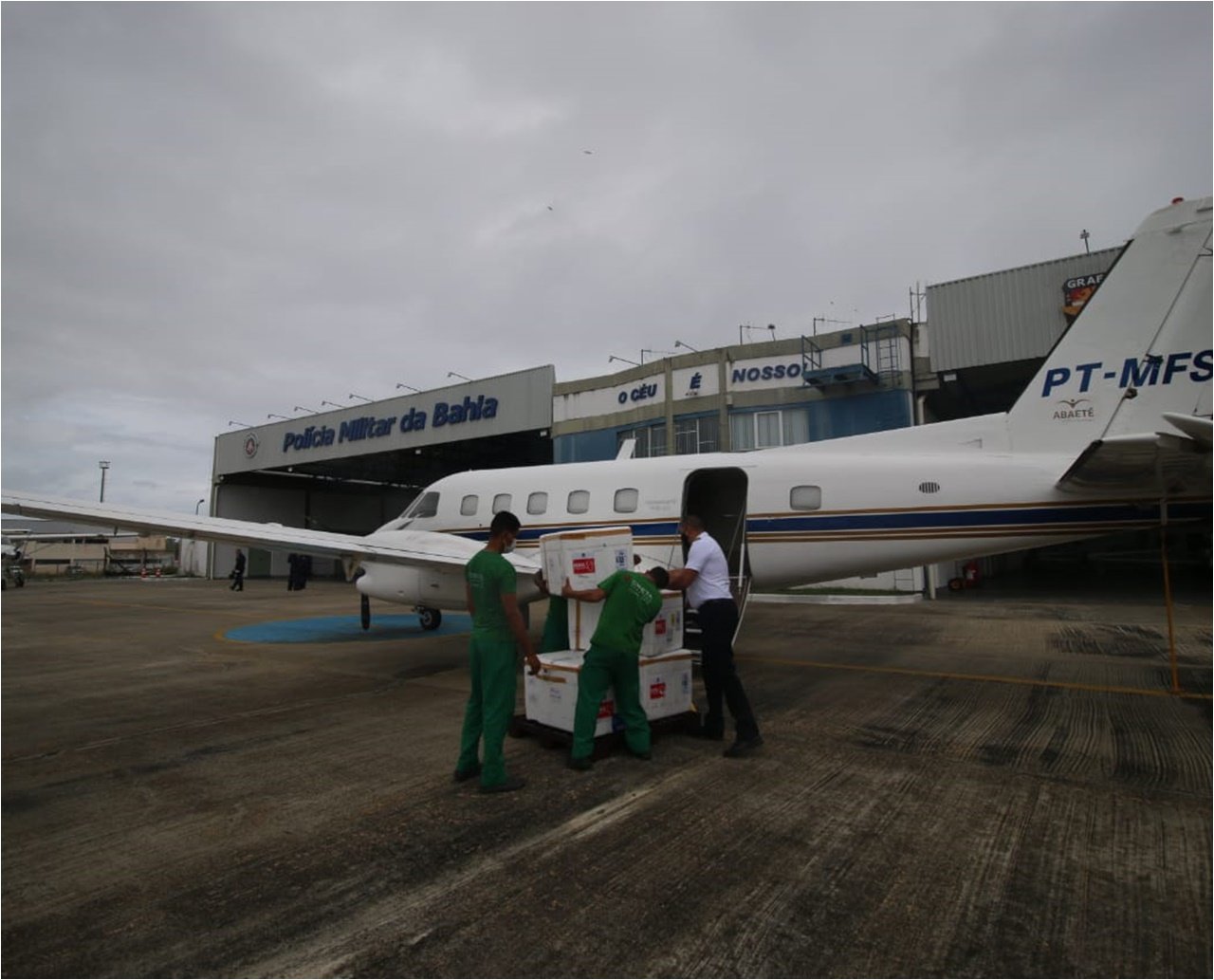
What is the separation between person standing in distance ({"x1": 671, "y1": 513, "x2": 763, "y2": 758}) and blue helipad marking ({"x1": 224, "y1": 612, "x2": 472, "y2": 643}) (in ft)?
24.0

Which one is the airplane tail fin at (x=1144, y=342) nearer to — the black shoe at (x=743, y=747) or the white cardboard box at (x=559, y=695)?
Result: the black shoe at (x=743, y=747)

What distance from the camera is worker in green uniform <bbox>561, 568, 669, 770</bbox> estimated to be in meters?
5.50

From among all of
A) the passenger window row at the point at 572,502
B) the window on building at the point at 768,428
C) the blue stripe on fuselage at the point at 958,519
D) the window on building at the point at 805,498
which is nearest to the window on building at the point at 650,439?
the window on building at the point at 768,428

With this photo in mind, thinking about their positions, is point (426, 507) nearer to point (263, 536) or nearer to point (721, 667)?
point (263, 536)

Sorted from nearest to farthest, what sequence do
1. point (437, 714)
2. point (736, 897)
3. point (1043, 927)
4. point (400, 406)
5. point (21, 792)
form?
point (1043, 927), point (736, 897), point (21, 792), point (437, 714), point (400, 406)

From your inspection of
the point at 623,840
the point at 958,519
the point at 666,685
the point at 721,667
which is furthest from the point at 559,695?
the point at 958,519

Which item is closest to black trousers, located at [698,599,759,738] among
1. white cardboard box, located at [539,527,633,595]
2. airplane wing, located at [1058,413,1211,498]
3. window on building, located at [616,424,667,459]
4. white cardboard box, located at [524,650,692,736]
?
white cardboard box, located at [524,650,692,736]

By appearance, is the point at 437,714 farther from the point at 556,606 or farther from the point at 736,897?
the point at 736,897

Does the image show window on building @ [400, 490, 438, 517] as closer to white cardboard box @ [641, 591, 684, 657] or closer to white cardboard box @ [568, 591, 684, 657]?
white cardboard box @ [568, 591, 684, 657]

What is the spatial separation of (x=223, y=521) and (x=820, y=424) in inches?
784

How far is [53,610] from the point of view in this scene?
814 inches

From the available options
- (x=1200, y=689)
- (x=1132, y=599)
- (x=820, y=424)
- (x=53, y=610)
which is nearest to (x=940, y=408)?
(x=820, y=424)

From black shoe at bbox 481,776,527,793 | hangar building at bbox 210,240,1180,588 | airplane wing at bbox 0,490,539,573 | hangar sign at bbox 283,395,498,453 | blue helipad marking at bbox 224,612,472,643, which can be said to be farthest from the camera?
hangar sign at bbox 283,395,498,453

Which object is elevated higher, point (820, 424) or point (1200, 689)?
point (820, 424)
